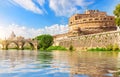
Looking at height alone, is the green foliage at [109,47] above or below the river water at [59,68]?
above

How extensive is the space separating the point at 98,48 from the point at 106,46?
2.74 m

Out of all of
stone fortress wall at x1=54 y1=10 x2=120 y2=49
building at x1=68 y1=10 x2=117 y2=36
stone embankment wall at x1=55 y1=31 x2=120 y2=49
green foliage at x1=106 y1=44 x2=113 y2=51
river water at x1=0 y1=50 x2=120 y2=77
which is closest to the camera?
river water at x1=0 y1=50 x2=120 y2=77

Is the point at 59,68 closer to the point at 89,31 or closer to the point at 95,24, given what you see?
the point at 89,31

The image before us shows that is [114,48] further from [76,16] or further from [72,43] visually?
[76,16]

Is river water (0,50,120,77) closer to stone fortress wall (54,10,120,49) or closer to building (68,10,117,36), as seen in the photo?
stone fortress wall (54,10,120,49)

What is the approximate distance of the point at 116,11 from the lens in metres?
46.7

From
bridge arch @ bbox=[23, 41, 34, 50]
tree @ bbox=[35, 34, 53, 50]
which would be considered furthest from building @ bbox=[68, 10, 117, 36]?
bridge arch @ bbox=[23, 41, 34, 50]

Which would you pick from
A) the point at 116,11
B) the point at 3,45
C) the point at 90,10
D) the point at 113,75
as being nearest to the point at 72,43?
the point at 116,11

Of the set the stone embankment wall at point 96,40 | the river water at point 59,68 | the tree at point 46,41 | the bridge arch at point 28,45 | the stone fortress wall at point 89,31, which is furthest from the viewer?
the bridge arch at point 28,45

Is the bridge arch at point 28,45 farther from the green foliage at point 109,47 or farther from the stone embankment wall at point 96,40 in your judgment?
the green foliage at point 109,47

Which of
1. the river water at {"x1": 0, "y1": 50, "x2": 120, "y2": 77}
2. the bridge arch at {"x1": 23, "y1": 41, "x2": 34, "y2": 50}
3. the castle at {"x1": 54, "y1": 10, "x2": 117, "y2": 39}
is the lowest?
the river water at {"x1": 0, "y1": 50, "x2": 120, "y2": 77}

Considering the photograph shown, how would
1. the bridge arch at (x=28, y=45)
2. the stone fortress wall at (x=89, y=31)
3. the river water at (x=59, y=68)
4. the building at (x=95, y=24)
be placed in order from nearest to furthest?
the river water at (x=59, y=68)
the stone fortress wall at (x=89, y=31)
the building at (x=95, y=24)
the bridge arch at (x=28, y=45)

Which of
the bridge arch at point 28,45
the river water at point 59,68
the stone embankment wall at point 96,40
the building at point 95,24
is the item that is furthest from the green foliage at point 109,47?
the bridge arch at point 28,45

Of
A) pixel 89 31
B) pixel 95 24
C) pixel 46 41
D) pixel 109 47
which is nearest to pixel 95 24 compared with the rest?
pixel 95 24
